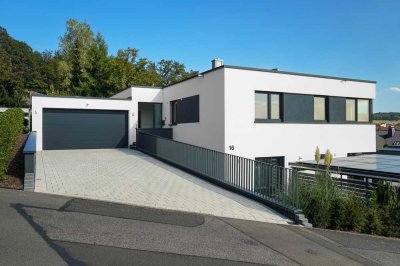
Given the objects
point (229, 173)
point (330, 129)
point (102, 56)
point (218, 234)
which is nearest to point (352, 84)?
point (330, 129)

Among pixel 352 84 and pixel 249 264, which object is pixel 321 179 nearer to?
pixel 249 264

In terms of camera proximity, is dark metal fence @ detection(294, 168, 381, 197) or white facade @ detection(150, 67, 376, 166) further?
white facade @ detection(150, 67, 376, 166)

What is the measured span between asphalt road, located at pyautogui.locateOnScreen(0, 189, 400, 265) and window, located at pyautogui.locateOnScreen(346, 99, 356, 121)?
1214cm

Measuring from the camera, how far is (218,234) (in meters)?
6.52

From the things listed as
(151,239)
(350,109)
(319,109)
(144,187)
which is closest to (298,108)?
(319,109)

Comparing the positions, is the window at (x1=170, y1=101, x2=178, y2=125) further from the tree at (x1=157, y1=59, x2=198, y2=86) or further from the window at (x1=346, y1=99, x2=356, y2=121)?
the tree at (x1=157, y1=59, x2=198, y2=86)

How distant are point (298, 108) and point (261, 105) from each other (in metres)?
2.31

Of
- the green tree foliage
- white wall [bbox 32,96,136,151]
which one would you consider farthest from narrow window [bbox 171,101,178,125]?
the green tree foliage

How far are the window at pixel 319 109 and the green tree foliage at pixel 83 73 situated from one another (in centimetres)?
2333

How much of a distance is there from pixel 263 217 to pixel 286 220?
0.59 m

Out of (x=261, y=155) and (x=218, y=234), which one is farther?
(x=261, y=155)

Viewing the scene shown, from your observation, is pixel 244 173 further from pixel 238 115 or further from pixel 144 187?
pixel 238 115

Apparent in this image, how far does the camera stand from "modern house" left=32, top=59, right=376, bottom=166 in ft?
49.1

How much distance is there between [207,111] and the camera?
15.9 meters
